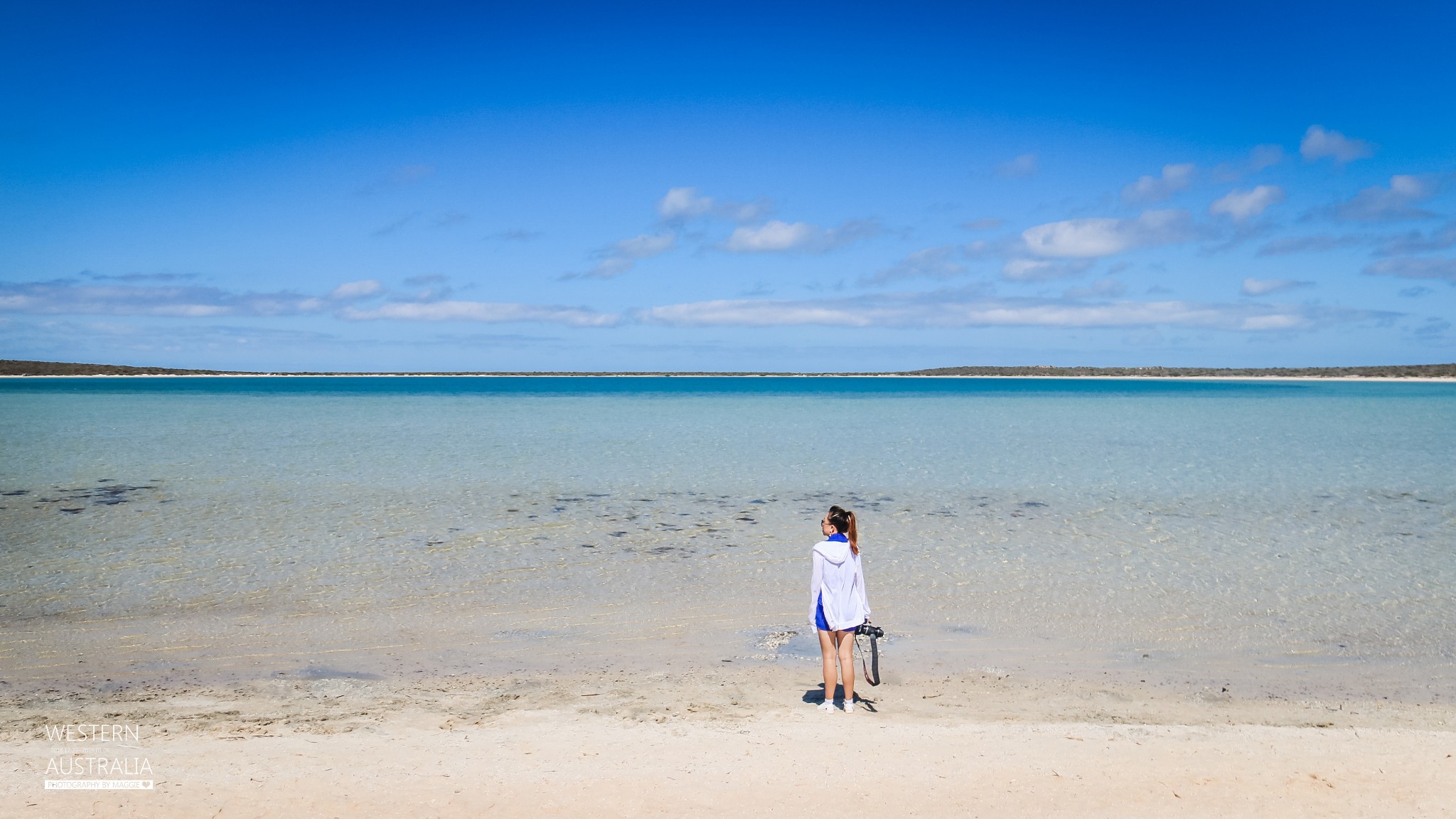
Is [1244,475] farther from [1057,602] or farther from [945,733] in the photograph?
[945,733]

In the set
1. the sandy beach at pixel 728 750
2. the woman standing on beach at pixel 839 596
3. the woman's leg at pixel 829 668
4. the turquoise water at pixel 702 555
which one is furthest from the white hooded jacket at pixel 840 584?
the turquoise water at pixel 702 555

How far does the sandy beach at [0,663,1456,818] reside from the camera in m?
5.32

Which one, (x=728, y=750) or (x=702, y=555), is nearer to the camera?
(x=728, y=750)

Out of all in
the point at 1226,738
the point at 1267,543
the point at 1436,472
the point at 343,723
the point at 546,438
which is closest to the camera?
the point at 1226,738

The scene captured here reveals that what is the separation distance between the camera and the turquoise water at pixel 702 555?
922cm

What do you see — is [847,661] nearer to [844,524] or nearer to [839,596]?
[839,596]

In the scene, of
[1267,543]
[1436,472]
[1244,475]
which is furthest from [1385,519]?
[1436,472]

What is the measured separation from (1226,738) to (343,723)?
6.72 metres

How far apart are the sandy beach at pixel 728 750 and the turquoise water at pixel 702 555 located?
3.01 ft

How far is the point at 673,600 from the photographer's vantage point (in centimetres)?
1110

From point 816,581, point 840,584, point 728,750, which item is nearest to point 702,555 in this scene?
point 816,581

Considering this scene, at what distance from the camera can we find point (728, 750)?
6.18 m

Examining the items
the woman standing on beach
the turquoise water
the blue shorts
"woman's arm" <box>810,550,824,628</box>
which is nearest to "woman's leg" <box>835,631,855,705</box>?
the woman standing on beach

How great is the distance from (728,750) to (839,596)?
1.63 metres
